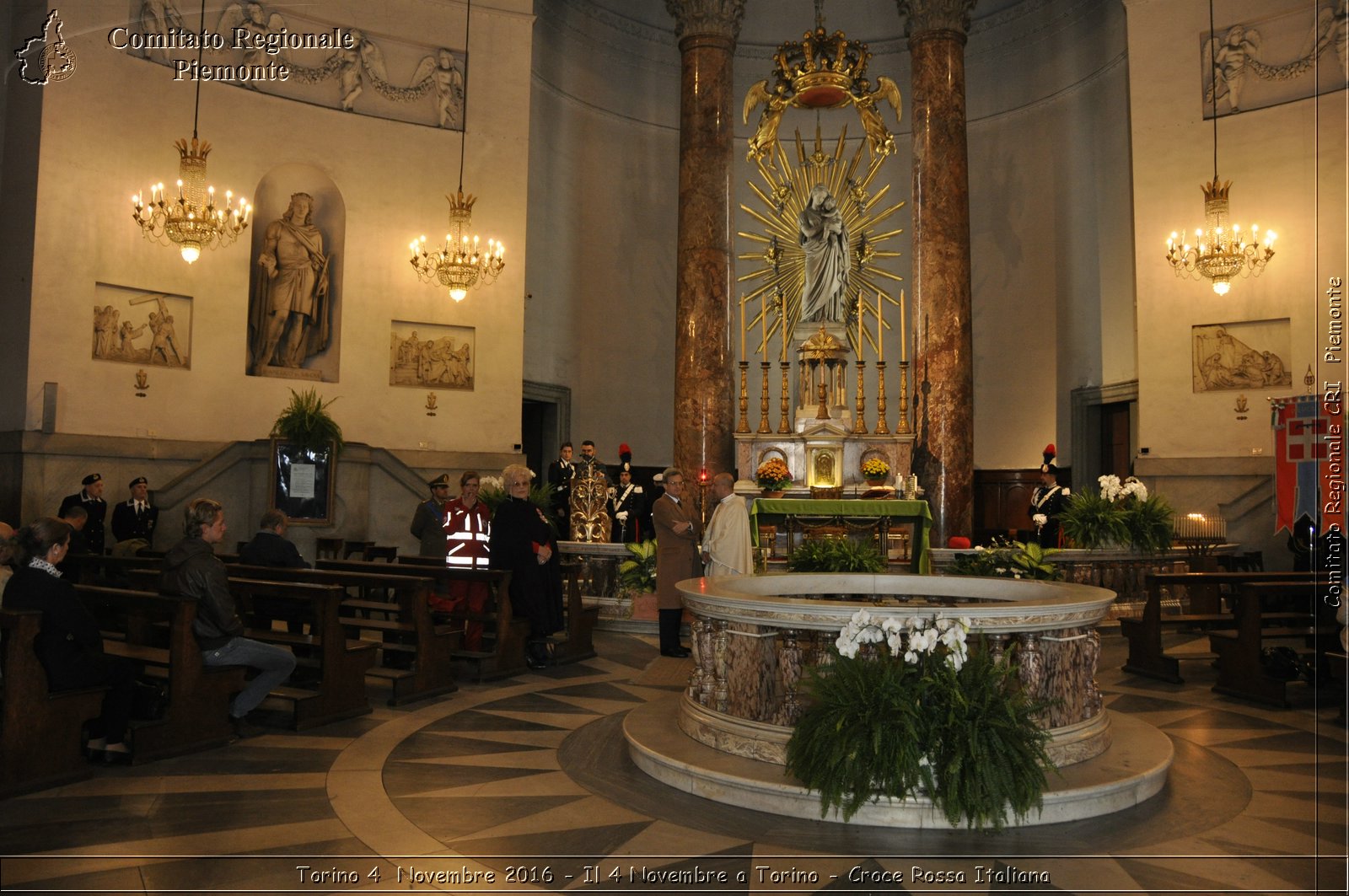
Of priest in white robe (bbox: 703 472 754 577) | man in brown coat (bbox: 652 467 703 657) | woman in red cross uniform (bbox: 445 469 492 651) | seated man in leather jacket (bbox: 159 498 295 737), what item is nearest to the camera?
seated man in leather jacket (bbox: 159 498 295 737)

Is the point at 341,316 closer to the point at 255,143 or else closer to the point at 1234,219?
the point at 255,143

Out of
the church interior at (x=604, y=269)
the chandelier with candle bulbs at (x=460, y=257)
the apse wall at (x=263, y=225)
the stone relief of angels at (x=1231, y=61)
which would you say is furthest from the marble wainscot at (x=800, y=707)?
the stone relief of angels at (x=1231, y=61)

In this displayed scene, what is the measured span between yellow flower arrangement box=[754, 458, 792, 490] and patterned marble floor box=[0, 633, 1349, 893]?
718 cm

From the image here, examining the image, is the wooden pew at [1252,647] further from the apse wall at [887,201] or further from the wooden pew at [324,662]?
the apse wall at [887,201]

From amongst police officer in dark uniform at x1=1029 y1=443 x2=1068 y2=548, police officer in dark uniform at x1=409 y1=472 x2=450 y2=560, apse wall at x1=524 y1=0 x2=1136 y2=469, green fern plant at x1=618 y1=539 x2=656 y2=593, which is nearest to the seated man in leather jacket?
police officer in dark uniform at x1=409 y1=472 x2=450 y2=560

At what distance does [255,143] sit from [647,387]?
27.3 feet

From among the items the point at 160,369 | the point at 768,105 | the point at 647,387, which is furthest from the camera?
the point at 647,387

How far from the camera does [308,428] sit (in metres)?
12.9

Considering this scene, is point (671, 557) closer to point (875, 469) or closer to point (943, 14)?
point (875, 469)

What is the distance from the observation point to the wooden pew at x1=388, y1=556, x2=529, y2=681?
8.20 meters

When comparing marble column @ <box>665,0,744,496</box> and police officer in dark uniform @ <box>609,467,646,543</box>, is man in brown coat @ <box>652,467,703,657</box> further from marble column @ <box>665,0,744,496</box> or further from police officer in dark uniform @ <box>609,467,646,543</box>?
marble column @ <box>665,0,744,496</box>

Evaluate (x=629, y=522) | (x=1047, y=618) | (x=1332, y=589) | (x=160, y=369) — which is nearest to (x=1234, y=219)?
(x=629, y=522)

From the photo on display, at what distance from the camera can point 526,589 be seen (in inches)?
336

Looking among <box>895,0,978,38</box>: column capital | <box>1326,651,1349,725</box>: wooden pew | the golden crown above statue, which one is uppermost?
<box>895,0,978,38</box>: column capital
